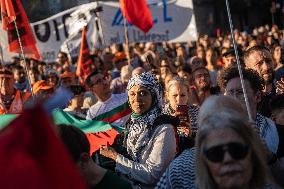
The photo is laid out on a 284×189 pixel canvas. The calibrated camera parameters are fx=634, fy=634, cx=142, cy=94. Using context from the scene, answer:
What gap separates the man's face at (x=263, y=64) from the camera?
5113mm

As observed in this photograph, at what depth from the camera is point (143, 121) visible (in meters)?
4.01

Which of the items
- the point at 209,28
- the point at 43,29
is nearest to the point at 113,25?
the point at 43,29

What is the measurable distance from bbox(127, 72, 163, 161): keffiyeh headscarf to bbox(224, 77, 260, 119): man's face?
543 mm

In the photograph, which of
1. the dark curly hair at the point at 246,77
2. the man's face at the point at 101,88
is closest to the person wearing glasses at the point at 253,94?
the dark curly hair at the point at 246,77

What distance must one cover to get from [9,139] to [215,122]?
969 millimetres

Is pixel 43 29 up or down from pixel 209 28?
up

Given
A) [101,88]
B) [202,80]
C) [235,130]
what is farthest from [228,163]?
[101,88]

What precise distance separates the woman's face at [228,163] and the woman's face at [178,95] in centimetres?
243

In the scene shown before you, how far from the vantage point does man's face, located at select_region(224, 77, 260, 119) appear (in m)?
3.49

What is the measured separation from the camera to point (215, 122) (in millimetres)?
2467

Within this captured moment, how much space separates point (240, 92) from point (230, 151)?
1301 mm

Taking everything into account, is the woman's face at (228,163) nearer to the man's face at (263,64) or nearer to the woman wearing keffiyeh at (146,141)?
the woman wearing keffiyeh at (146,141)

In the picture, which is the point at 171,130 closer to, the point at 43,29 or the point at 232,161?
the point at 232,161

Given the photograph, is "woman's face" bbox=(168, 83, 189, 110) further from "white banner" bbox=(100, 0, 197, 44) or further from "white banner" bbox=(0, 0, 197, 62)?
"white banner" bbox=(100, 0, 197, 44)
